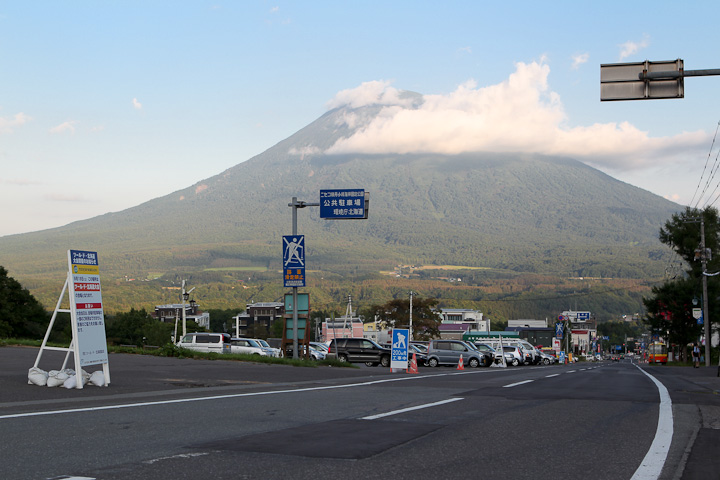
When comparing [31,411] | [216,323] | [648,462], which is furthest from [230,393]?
[216,323]

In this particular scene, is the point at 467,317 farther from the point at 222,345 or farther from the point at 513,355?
the point at 222,345

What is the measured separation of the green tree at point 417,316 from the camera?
303 ft

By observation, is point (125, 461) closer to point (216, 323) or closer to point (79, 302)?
point (79, 302)

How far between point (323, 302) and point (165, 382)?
149772mm

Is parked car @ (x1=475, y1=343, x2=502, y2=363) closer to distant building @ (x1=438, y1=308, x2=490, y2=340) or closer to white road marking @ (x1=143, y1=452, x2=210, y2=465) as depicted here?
white road marking @ (x1=143, y1=452, x2=210, y2=465)

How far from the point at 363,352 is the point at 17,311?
127ft

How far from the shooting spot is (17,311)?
211 feet

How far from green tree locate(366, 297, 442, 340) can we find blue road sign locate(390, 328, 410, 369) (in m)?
63.9

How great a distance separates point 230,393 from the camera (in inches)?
535

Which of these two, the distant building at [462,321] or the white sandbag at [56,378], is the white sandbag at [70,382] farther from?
the distant building at [462,321]

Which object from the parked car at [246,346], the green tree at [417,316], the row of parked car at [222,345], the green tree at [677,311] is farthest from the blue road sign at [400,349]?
the green tree at [417,316]

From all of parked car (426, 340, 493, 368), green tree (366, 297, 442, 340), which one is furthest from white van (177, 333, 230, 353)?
green tree (366, 297, 442, 340)

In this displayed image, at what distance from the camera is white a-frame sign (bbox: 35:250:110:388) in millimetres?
13438

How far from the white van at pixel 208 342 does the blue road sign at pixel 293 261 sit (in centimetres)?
1239
